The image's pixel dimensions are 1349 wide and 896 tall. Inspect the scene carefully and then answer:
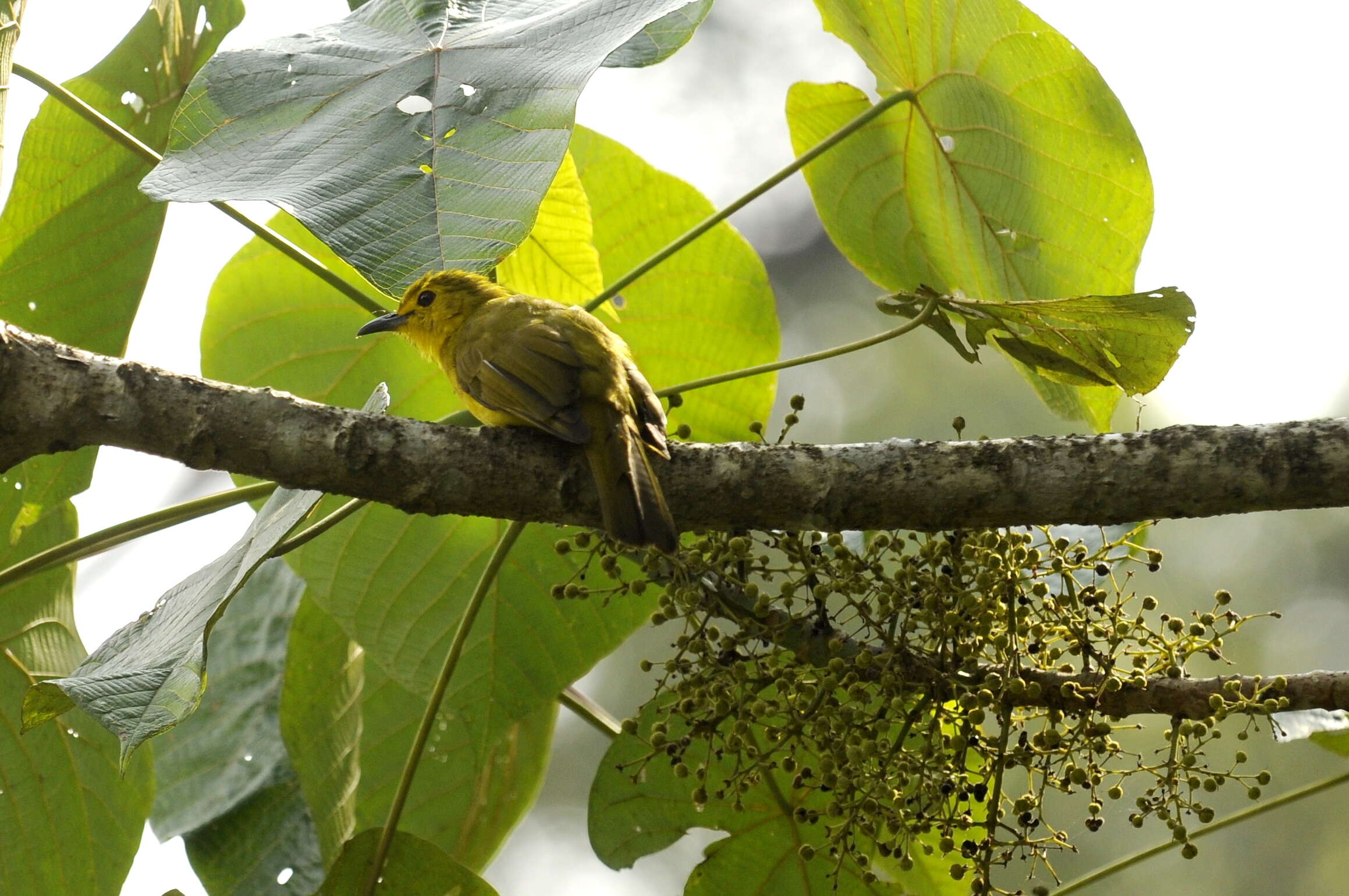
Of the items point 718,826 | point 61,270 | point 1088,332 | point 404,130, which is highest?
point 61,270

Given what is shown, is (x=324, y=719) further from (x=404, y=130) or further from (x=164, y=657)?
(x=404, y=130)

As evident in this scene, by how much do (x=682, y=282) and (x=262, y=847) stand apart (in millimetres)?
1602

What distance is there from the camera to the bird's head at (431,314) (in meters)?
2.67

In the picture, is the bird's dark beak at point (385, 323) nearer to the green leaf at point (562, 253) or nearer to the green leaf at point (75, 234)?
the green leaf at point (562, 253)

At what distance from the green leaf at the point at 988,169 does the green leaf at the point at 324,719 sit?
1575 millimetres

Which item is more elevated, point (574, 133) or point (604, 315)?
point (574, 133)

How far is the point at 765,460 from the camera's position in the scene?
1710mm

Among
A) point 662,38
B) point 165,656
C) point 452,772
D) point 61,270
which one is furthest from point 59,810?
point 662,38

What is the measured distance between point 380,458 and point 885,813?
89 centimetres

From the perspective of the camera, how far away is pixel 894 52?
252 centimetres

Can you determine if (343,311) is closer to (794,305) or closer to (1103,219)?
(1103,219)

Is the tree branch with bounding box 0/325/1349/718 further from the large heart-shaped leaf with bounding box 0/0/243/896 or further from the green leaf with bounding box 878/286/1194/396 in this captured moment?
the large heart-shaped leaf with bounding box 0/0/243/896

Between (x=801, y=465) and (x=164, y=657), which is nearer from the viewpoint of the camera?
(x=164, y=657)

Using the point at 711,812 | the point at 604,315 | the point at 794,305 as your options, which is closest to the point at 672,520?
the point at 711,812
